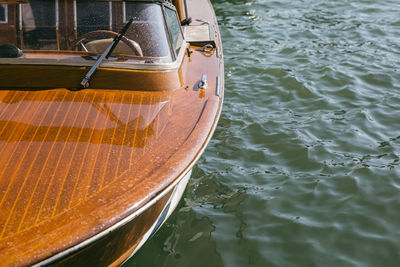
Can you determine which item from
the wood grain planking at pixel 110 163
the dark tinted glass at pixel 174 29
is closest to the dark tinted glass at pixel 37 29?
the dark tinted glass at pixel 174 29

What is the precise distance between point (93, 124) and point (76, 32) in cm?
88

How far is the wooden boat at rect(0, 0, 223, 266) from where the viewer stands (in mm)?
2266

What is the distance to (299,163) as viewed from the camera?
14.0 feet

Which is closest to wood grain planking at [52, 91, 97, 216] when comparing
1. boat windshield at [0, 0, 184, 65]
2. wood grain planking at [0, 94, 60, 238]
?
wood grain planking at [0, 94, 60, 238]

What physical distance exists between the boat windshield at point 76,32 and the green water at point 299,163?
1377 mm

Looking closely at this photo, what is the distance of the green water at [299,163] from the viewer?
333 cm

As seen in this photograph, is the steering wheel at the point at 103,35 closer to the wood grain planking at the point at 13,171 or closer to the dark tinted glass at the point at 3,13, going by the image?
the dark tinted glass at the point at 3,13

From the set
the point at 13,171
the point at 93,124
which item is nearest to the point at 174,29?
the point at 93,124

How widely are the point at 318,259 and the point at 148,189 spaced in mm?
1557

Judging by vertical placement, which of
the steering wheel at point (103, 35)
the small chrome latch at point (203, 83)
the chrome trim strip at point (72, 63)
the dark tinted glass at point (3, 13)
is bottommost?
the small chrome latch at point (203, 83)

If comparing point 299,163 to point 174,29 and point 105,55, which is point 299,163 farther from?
point 105,55

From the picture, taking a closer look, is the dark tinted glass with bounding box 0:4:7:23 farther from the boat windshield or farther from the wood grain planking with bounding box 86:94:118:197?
the wood grain planking with bounding box 86:94:118:197

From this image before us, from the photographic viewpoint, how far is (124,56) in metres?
3.33

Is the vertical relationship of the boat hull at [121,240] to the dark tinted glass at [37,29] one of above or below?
below
